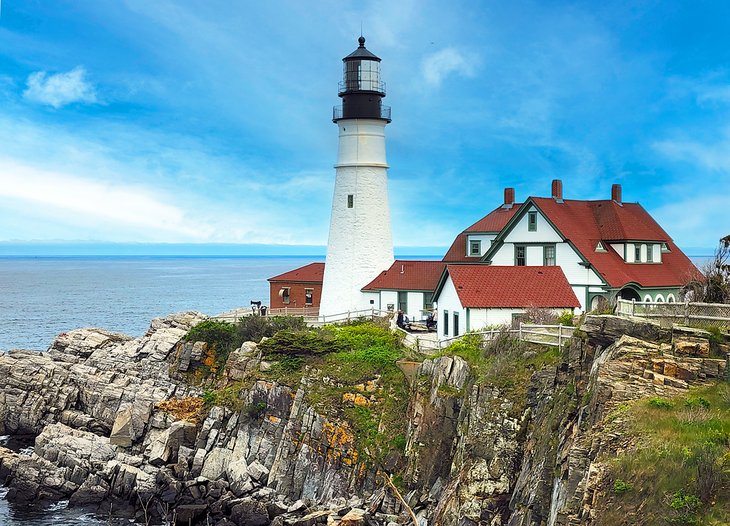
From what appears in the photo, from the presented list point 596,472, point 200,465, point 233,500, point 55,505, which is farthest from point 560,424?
point 55,505

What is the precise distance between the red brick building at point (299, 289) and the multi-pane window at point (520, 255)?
12692mm

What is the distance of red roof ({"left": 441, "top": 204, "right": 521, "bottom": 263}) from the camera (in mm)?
43344

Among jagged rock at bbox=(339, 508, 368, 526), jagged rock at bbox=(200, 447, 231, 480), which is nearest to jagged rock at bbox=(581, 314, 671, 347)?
jagged rock at bbox=(339, 508, 368, 526)

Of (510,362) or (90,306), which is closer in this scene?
(510,362)

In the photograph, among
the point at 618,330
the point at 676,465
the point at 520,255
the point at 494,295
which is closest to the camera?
the point at 676,465

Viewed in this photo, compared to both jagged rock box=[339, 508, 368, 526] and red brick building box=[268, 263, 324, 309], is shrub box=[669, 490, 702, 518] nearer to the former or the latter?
jagged rock box=[339, 508, 368, 526]

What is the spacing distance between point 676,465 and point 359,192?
29863mm

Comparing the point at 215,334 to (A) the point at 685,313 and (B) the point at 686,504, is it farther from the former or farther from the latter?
(B) the point at 686,504

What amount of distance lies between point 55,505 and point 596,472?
20.4m

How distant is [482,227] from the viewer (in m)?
43.7

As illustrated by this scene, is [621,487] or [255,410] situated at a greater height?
[621,487]

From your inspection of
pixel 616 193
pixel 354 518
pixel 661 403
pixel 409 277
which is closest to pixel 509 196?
pixel 616 193

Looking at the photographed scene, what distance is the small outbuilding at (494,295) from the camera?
113ft

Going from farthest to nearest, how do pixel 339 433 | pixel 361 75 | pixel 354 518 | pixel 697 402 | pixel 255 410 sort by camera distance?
pixel 361 75
pixel 255 410
pixel 339 433
pixel 354 518
pixel 697 402
